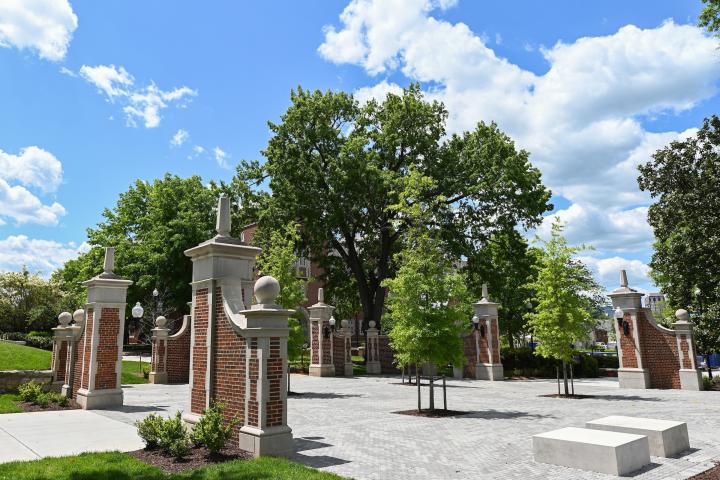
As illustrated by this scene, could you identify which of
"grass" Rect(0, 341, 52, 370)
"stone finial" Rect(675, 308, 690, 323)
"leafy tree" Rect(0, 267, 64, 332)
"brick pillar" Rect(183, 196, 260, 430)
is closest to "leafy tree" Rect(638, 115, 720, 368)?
"stone finial" Rect(675, 308, 690, 323)

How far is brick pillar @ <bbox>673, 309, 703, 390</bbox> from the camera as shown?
18.6 metres

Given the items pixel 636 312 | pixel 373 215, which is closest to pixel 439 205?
pixel 373 215

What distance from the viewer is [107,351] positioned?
47.0ft

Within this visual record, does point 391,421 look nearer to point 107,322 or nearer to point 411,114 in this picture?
point 107,322

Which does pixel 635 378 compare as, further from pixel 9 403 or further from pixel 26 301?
pixel 26 301

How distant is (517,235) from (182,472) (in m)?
28.0

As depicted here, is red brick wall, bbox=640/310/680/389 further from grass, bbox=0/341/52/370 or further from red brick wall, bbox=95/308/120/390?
grass, bbox=0/341/52/370

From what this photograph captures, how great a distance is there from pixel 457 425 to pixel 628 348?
12351 millimetres

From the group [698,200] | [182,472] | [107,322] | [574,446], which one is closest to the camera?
[182,472]

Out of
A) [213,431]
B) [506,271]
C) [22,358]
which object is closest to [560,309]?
[213,431]

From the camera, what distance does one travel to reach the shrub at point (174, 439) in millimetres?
7590

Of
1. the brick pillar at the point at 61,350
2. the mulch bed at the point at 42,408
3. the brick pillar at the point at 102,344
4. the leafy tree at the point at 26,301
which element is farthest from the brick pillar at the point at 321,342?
the leafy tree at the point at 26,301

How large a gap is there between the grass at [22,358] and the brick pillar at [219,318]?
1625 cm

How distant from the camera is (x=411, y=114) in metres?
31.1
